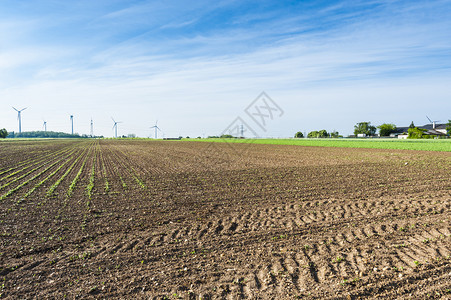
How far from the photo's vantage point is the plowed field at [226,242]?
554 cm

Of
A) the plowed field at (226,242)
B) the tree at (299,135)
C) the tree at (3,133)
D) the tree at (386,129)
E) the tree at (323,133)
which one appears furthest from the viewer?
the tree at (299,135)

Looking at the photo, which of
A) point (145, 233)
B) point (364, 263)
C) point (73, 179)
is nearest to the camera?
point (364, 263)

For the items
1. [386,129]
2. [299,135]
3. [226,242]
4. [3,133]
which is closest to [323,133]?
[299,135]

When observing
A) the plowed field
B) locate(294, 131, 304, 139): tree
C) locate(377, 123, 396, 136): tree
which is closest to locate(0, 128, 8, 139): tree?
locate(294, 131, 304, 139): tree

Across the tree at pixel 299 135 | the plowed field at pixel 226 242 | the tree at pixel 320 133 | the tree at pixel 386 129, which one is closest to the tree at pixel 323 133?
the tree at pixel 320 133

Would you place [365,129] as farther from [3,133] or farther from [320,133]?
[3,133]

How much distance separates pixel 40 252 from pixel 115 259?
203 centimetres

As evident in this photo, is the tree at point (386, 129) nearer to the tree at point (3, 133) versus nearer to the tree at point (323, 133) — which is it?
the tree at point (323, 133)

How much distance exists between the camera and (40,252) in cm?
710

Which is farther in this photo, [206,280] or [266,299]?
[206,280]

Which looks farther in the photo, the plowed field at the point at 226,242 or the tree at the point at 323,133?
the tree at the point at 323,133

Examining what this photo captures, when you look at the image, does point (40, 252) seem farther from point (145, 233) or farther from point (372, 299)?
point (372, 299)

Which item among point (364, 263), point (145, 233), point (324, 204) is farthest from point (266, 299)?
point (324, 204)

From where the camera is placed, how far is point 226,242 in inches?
300
